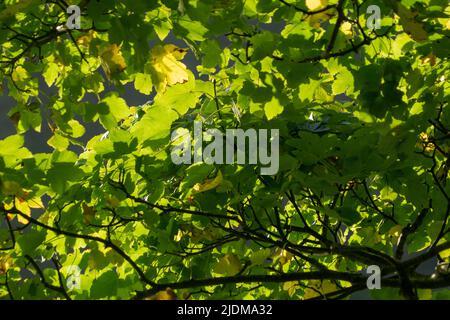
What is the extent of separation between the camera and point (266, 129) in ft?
7.95

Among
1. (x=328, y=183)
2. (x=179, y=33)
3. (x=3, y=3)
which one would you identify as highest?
(x=3, y=3)

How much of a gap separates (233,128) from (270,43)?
1.44 ft

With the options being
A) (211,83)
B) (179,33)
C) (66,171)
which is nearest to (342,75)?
(211,83)

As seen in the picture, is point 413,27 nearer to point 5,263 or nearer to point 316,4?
point 316,4

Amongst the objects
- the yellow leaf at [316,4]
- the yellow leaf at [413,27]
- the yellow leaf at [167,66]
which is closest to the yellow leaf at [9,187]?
the yellow leaf at [167,66]

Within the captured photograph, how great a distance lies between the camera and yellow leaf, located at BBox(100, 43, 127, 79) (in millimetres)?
2564

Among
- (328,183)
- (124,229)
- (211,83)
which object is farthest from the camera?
(124,229)

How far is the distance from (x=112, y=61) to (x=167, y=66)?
214mm

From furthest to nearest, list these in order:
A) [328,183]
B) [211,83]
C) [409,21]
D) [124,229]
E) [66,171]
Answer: [124,229]
[211,83]
[66,171]
[328,183]
[409,21]

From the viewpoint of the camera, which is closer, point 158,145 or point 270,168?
point 270,168

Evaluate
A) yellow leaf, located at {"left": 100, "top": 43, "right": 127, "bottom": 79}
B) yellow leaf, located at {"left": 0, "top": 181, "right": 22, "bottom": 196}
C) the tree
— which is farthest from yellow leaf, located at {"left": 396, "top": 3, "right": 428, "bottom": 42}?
yellow leaf, located at {"left": 0, "top": 181, "right": 22, "bottom": 196}

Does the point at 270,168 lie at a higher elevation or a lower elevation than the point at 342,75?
lower

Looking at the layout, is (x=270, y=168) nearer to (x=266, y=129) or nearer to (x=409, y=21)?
(x=266, y=129)

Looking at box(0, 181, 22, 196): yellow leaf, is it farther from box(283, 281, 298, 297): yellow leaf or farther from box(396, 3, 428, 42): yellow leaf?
box(283, 281, 298, 297): yellow leaf
